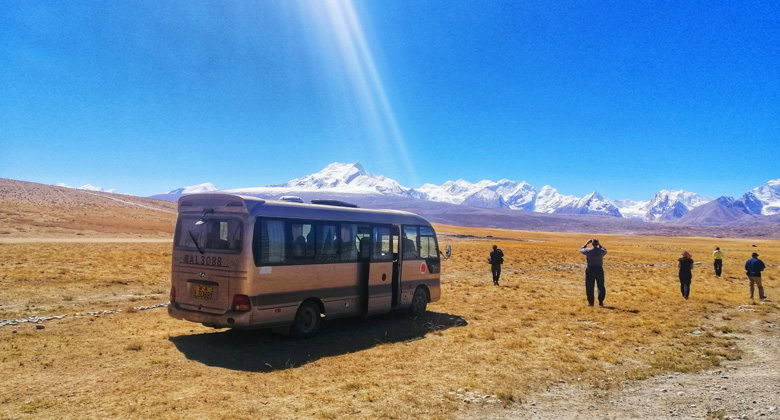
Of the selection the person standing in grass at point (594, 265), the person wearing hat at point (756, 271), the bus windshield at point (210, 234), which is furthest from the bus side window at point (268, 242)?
the person wearing hat at point (756, 271)

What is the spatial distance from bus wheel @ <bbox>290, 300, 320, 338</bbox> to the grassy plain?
249 millimetres

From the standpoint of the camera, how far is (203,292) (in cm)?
1138

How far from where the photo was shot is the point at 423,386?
28.2 feet

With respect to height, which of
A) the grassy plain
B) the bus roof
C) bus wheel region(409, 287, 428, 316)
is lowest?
the grassy plain

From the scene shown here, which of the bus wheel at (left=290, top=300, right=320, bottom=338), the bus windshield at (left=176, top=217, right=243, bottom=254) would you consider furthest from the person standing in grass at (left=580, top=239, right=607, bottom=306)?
the bus windshield at (left=176, top=217, right=243, bottom=254)

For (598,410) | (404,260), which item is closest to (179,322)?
(404,260)

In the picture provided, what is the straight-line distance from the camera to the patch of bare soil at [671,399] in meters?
7.36

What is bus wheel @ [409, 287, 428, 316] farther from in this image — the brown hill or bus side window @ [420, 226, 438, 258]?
the brown hill

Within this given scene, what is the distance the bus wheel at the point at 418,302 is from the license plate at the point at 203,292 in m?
7.20

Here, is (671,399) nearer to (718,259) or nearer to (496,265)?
(496,265)

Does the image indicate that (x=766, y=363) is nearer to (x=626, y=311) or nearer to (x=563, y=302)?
(x=626, y=311)

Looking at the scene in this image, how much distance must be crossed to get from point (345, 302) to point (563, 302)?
10.5 metres

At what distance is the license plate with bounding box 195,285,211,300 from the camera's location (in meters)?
11.3

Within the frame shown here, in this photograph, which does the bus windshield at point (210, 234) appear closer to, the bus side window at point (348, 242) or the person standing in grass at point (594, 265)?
the bus side window at point (348, 242)
